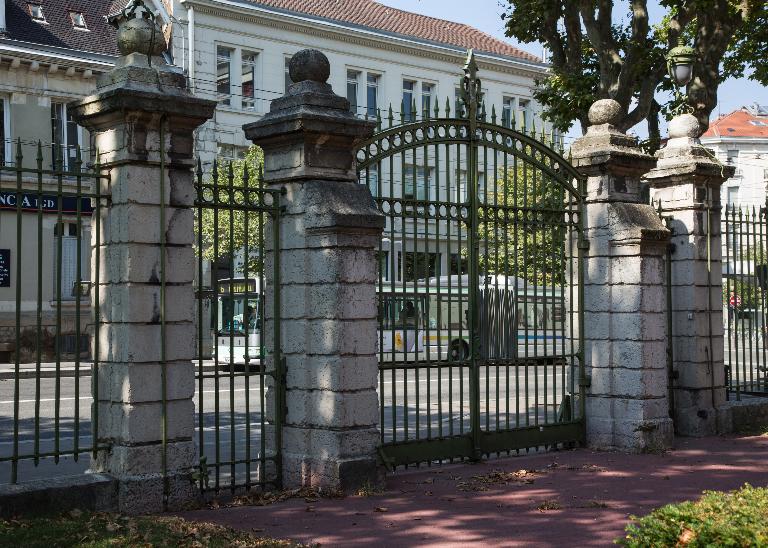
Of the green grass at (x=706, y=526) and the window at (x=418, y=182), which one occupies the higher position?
the window at (x=418, y=182)

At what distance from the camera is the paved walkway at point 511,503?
23.6 feet

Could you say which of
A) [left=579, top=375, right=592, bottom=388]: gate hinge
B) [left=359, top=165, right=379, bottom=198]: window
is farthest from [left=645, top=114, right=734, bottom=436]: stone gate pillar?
[left=359, top=165, right=379, bottom=198]: window

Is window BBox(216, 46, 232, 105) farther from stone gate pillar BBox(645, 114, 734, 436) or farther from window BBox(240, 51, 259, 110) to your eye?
stone gate pillar BBox(645, 114, 734, 436)

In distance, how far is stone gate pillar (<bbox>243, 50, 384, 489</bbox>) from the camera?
853 cm

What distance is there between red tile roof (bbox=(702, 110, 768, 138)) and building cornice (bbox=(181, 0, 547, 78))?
91.6ft

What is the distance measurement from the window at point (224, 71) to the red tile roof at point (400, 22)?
2172 millimetres

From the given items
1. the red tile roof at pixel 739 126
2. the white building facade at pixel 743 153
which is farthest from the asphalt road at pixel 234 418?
the red tile roof at pixel 739 126

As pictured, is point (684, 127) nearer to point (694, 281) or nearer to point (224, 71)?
point (694, 281)

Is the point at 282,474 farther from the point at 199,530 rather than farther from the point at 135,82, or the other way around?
the point at 135,82

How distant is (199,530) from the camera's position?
6953 mm

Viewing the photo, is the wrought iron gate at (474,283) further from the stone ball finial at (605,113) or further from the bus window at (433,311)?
the stone ball finial at (605,113)

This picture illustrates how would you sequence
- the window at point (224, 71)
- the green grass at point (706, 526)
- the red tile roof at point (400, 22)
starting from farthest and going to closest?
the red tile roof at point (400, 22) < the window at point (224, 71) < the green grass at point (706, 526)

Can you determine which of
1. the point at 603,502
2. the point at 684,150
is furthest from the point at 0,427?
the point at 684,150

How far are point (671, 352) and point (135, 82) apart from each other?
7767 millimetres
